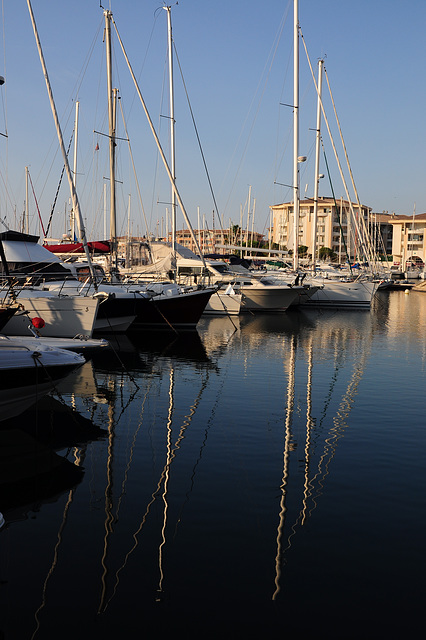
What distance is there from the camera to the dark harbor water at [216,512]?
571 cm

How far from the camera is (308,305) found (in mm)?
42719

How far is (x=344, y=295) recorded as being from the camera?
138 ft

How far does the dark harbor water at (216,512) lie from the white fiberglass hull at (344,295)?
2583 centimetres

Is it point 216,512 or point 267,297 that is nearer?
point 216,512

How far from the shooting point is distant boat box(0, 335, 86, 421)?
10.7 m

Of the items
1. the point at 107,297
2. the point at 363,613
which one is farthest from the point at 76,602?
the point at 107,297

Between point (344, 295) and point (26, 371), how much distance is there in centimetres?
3350

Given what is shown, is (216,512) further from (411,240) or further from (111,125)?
(411,240)

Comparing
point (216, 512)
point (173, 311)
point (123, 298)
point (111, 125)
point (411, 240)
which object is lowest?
point (216, 512)

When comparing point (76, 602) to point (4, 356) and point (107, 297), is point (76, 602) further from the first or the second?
point (107, 297)

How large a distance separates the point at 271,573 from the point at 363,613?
1.04 metres

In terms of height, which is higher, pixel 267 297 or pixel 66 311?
pixel 66 311

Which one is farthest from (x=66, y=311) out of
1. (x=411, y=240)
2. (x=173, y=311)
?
(x=411, y=240)

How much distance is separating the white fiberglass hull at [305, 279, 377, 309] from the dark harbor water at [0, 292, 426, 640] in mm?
25828
